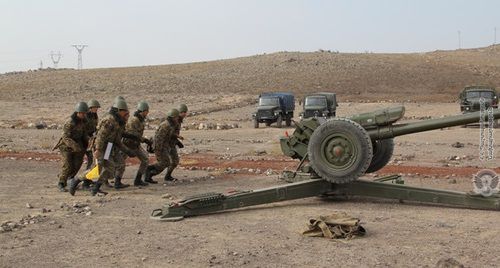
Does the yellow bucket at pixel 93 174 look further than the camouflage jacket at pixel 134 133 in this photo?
No

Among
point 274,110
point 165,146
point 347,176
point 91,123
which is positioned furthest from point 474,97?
point 347,176

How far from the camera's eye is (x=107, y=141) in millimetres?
11438

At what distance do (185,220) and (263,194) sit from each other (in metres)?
1.18

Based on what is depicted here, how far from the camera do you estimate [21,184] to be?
12883 mm

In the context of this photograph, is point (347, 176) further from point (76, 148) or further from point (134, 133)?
point (76, 148)

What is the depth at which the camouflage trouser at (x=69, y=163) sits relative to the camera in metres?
12.1

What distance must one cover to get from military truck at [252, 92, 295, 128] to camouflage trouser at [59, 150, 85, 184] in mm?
16927

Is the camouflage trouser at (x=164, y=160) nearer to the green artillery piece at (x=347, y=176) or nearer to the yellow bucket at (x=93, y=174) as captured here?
the yellow bucket at (x=93, y=174)

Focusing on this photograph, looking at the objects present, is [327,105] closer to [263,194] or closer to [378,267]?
[263,194]

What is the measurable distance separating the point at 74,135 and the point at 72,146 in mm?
280

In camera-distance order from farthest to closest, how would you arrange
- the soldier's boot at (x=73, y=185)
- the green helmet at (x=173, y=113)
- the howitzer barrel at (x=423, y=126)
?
the green helmet at (x=173, y=113) → the soldier's boot at (x=73, y=185) → the howitzer barrel at (x=423, y=126)

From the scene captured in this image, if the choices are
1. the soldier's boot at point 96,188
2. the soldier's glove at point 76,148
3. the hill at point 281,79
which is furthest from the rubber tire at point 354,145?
the hill at point 281,79

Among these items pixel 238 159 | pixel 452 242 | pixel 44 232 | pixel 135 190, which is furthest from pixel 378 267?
pixel 238 159

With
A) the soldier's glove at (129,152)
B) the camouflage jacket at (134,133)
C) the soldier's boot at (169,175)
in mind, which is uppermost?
the camouflage jacket at (134,133)
